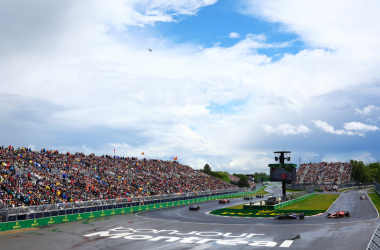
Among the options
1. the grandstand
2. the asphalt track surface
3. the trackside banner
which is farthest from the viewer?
the grandstand

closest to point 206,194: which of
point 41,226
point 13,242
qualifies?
point 41,226

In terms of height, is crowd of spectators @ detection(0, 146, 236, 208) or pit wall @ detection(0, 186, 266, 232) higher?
crowd of spectators @ detection(0, 146, 236, 208)

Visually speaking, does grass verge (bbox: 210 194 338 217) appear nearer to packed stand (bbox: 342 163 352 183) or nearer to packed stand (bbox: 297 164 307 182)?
packed stand (bbox: 342 163 352 183)

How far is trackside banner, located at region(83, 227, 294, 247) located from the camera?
26422mm

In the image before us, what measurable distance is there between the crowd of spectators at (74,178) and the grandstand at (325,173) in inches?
2748

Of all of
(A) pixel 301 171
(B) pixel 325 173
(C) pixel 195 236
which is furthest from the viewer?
(A) pixel 301 171

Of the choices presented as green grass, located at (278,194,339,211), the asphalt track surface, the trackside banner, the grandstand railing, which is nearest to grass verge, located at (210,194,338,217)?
green grass, located at (278,194,339,211)

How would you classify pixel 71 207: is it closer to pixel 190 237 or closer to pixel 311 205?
pixel 190 237

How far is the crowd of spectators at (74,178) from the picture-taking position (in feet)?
134

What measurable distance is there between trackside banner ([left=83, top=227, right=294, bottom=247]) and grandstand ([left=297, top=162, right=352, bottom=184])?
4215 inches

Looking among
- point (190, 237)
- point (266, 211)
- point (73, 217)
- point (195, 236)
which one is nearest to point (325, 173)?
point (266, 211)

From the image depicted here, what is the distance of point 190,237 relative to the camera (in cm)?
2967

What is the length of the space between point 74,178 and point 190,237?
28.3 m

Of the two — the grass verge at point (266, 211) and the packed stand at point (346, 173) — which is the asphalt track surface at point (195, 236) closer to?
the grass verge at point (266, 211)
